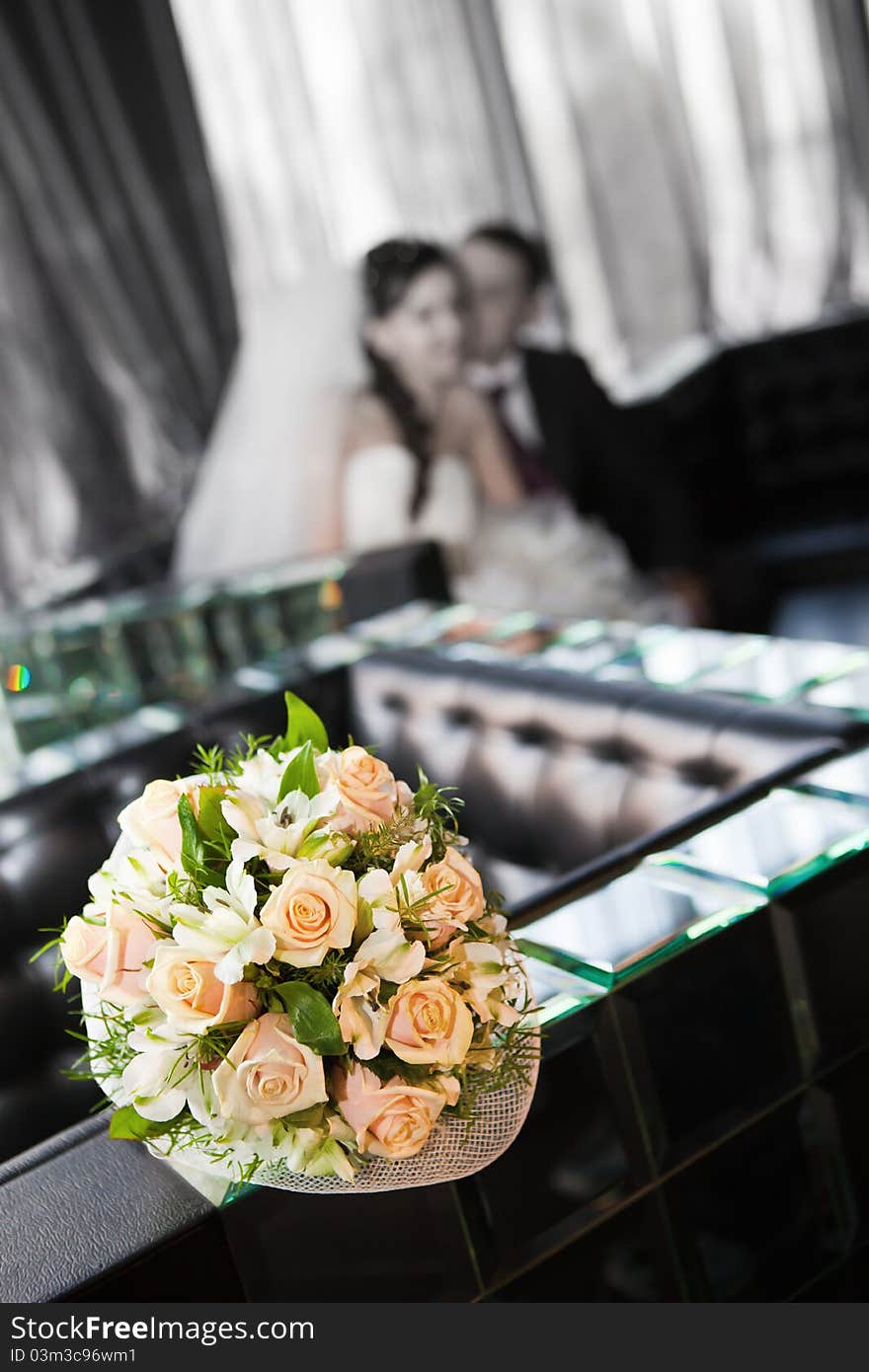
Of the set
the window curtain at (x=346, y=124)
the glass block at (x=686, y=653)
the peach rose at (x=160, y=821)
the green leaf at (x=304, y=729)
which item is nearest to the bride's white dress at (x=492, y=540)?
the window curtain at (x=346, y=124)

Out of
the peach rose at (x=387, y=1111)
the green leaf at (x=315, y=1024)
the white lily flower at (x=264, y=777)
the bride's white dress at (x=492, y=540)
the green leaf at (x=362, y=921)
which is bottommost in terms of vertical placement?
the bride's white dress at (x=492, y=540)

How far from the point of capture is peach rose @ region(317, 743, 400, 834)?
1.09m

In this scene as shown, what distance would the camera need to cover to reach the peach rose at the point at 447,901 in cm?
105

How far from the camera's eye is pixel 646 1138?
1.33 m

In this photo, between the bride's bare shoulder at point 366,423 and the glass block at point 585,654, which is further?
the bride's bare shoulder at point 366,423

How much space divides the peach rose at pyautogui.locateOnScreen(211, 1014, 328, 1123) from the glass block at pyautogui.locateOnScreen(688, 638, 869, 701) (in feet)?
3.86

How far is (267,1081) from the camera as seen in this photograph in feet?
3.21

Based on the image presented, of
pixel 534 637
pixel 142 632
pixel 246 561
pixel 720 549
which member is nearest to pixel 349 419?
pixel 246 561

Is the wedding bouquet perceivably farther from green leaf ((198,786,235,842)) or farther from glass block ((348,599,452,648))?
glass block ((348,599,452,648))

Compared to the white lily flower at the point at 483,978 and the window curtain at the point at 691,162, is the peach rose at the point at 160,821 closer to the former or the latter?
the white lily flower at the point at 483,978

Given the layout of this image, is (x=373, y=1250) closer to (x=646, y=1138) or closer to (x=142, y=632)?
(x=646, y=1138)

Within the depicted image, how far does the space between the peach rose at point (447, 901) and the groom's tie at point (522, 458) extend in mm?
4066

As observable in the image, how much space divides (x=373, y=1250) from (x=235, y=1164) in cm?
18
